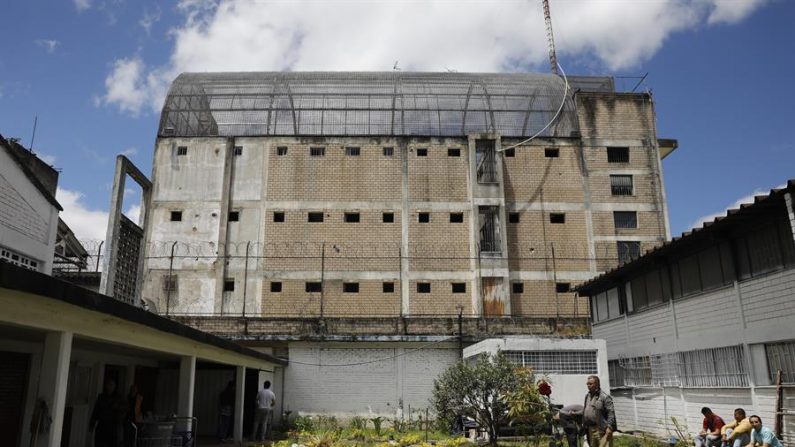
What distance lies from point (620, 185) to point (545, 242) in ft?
18.3

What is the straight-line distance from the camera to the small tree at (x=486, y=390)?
13852 mm

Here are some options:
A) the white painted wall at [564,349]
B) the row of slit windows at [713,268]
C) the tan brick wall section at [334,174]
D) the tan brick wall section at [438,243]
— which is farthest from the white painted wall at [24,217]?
the tan brick wall section at [438,243]

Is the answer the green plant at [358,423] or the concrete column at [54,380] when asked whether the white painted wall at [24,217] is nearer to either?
the concrete column at [54,380]

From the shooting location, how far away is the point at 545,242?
33.7m

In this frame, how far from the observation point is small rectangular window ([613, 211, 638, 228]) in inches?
1345

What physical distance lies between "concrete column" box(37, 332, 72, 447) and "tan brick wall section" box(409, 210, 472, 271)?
85.7ft

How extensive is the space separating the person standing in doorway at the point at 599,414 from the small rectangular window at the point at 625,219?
25759 millimetres

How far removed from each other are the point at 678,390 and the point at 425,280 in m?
17.3

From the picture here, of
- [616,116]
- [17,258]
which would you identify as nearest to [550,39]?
[616,116]

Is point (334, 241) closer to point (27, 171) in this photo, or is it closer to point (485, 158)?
point (485, 158)

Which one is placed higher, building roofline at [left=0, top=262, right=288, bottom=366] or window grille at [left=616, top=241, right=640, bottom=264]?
window grille at [left=616, top=241, right=640, bottom=264]

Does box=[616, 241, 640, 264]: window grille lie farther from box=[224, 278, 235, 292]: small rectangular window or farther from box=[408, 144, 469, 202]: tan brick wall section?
box=[224, 278, 235, 292]: small rectangular window

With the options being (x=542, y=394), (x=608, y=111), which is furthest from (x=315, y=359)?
(x=608, y=111)

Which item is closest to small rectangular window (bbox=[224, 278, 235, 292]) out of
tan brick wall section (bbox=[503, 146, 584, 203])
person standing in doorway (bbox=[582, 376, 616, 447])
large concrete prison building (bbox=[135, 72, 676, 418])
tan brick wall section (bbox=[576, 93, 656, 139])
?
large concrete prison building (bbox=[135, 72, 676, 418])
